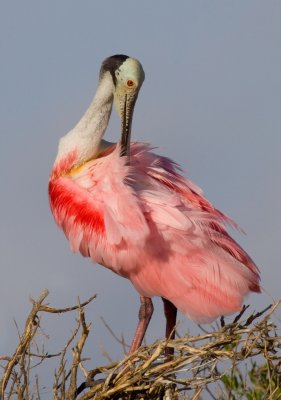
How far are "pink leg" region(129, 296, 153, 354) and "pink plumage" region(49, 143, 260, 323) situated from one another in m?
0.13

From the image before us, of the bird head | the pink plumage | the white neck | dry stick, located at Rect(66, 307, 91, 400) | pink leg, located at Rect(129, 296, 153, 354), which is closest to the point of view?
dry stick, located at Rect(66, 307, 91, 400)

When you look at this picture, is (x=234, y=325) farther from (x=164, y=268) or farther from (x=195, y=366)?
(x=164, y=268)

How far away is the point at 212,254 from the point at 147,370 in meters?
1.84

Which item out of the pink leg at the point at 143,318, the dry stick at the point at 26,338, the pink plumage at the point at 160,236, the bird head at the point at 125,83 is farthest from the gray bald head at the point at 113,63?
the dry stick at the point at 26,338

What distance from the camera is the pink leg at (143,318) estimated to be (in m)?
9.45

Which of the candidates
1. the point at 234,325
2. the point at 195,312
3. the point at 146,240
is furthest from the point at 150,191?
the point at 234,325

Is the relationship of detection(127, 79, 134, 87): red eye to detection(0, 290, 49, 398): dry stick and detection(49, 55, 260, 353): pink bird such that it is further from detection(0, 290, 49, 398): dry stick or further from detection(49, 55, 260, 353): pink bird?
detection(0, 290, 49, 398): dry stick

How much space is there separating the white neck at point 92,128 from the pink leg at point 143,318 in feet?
4.25

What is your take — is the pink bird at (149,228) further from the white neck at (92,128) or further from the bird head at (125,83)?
the bird head at (125,83)

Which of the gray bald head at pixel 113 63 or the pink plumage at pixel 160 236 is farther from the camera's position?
the gray bald head at pixel 113 63

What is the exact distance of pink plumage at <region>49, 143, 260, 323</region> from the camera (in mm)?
8953

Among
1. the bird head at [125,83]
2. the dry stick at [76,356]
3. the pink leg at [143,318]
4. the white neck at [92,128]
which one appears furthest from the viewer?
the bird head at [125,83]

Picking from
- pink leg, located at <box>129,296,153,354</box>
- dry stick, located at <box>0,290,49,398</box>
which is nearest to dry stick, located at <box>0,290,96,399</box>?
dry stick, located at <box>0,290,49,398</box>

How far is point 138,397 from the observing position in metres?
7.50
